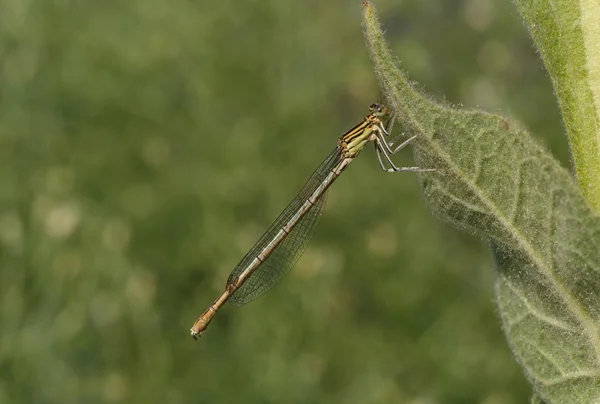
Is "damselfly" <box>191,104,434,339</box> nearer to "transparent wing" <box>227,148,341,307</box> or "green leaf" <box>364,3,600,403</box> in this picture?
"transparent wing" <box>227,148,341,307</box>

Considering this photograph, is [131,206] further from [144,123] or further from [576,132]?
[576,132]

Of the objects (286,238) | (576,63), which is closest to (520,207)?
(576,63)

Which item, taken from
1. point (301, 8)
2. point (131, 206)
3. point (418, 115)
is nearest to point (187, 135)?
point (131, 206)

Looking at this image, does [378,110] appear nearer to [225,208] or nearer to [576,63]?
[576,63]

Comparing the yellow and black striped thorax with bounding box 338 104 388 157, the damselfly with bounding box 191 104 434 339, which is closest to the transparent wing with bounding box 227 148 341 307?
the damselfly with bounding box 191 104 434 339

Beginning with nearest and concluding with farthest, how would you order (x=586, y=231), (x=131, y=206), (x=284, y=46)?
(x=586, y=231)
(x=131, y=206)
(x=284, y=46)

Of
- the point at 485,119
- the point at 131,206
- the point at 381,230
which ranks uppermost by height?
the point at 485,119

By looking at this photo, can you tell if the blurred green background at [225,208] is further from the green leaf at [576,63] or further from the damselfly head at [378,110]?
the green leaf at [576,63]
